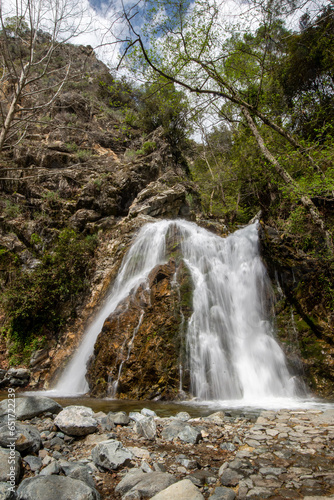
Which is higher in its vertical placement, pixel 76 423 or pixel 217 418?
pixel 76 423

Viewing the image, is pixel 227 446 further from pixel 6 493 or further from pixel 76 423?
pixel 6 493

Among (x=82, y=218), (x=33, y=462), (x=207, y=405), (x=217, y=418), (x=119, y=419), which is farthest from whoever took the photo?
(x=82, y=218)

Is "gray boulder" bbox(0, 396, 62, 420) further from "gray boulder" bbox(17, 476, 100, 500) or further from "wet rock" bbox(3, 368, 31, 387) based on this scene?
"wet rock" bbox(3, 368, 31, 387)

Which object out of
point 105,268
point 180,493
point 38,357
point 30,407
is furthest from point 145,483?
point 105,268

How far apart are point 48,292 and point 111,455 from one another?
10323 millimetres

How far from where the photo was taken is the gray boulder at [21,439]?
2725mm

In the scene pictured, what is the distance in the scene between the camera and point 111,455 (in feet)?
8.94

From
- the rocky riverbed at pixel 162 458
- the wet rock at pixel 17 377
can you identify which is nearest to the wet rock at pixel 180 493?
the rocky riverbed at pixel 162 458

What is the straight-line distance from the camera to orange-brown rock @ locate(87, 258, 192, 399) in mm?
6555

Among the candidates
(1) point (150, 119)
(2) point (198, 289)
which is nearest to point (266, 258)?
(2) point (198, 289)

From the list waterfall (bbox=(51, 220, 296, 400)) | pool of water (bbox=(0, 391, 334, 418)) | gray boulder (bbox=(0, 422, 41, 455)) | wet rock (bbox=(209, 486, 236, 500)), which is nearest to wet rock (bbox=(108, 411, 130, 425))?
pool of water (bbox=(0, 391, 334, 418))

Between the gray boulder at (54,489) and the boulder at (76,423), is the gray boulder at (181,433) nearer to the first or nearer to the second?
the boulder at (76,423)

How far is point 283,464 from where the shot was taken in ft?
8.55

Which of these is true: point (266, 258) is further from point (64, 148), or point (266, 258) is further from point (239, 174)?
point (64, 148)
